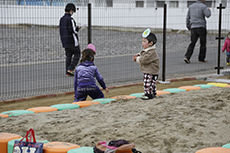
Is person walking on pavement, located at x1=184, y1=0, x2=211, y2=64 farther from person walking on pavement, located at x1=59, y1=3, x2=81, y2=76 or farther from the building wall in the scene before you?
person walking on pavement, located at x1=59, y1=3, x2=81, y2=76

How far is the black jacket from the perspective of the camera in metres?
9.91

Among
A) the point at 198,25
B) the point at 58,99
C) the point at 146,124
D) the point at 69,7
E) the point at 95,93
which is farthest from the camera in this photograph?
the point at 198,25

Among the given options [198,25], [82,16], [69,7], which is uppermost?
[69,7]

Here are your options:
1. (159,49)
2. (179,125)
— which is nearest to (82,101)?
Result: (179,125)

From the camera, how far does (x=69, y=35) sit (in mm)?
10109

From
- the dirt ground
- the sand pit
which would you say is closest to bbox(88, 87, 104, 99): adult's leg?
the sand pit

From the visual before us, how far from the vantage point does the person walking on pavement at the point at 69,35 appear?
9883 millimetres

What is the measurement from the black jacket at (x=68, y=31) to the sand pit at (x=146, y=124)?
433 cm

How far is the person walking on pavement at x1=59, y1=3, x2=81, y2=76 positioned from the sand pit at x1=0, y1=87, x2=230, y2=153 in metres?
4.21

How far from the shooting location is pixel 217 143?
4113 millimetres

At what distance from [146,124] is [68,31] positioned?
588 centimetres

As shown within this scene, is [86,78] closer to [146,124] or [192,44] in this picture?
[146,124]

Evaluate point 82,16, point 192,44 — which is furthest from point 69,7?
point 192,44

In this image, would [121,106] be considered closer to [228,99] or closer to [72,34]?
[228,99]
